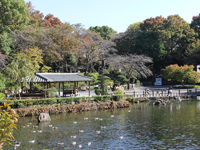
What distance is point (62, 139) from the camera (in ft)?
43.2

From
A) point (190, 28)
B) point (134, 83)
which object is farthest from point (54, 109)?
point (190, 28)

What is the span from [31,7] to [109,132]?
140 ft

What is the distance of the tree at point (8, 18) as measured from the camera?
35188 mm

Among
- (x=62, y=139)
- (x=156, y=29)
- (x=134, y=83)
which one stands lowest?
(x=62, y=139)

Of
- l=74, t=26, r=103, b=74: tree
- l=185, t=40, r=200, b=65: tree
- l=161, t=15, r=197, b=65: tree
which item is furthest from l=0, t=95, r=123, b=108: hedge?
l=161, t=15, r=197, b=65: tree

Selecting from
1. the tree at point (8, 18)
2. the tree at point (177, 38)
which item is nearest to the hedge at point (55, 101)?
the tree at point (8, 18)

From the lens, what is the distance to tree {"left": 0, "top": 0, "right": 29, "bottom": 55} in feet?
115

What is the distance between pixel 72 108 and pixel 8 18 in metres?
21.8

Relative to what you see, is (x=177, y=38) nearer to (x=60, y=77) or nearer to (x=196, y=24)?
(x=196, y=24)

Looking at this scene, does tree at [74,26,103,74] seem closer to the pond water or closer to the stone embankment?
the stone embankment

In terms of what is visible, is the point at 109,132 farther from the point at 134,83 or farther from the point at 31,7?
the point at 31,7

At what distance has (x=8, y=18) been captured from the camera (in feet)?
118

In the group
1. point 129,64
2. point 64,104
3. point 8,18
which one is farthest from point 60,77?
point 129,64

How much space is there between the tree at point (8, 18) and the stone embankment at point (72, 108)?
17.8 m
